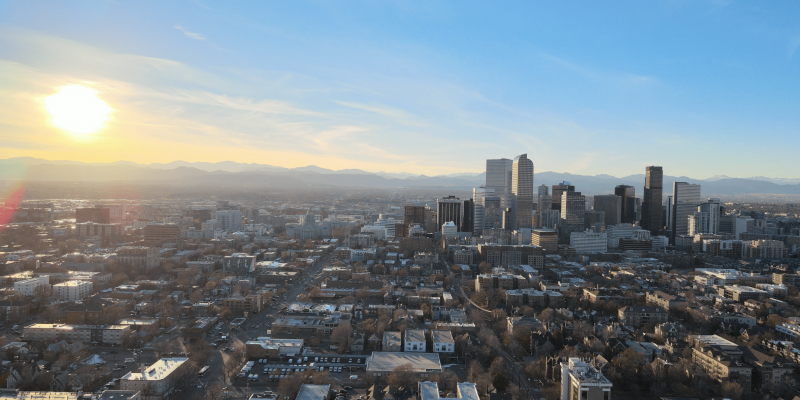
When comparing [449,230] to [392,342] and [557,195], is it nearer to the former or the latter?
[557,195]

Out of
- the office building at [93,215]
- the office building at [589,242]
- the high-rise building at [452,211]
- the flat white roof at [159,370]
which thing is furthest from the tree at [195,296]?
the high-rise building at [452,211]

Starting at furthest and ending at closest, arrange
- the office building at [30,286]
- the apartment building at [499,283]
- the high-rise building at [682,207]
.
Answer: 1. the high-rise building at [682,207]
2. the apartment building at [499,283]
3. the office building at [30,286]

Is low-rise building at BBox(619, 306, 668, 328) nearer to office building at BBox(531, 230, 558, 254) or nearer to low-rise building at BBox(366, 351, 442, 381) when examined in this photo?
low-rise building at BBox(366, 351, 442, 381)

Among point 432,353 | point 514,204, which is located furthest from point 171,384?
point 514,204

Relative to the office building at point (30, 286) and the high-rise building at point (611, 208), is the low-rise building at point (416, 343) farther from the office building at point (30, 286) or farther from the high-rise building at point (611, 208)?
the high-rise building at point (611, 208)

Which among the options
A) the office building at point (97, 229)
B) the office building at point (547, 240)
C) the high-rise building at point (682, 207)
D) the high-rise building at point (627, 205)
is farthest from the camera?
the high-rise building at point (627, 205)

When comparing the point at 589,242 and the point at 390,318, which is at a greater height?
the point at 589,242

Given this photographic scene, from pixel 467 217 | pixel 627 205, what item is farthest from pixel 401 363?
pixel 627 205

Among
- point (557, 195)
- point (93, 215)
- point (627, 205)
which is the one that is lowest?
point (93, 215)
